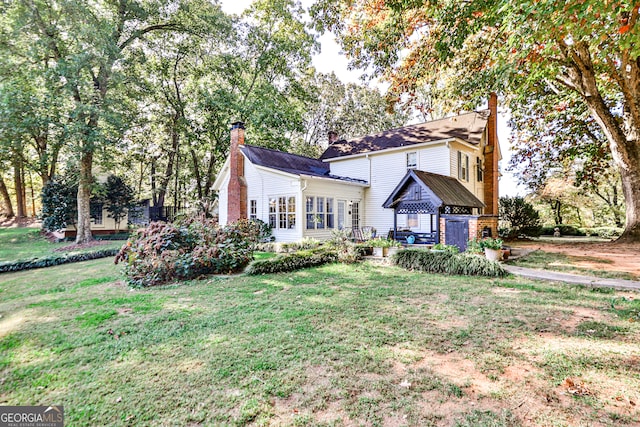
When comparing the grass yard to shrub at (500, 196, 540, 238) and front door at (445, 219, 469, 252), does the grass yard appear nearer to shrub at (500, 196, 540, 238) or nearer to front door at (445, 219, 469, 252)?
front door at (445, 219, 469, 252)

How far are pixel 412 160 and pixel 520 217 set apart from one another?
921 centimetres

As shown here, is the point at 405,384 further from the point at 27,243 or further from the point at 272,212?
the point at 27,243

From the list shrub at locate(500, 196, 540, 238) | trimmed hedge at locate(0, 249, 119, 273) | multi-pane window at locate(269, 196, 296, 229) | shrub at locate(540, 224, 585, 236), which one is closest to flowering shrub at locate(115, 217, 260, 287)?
A: trimmed hedge at locate(0, 249, 119, 273)

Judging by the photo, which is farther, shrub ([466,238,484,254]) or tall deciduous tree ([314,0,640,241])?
shrub ([466,238,484,254])

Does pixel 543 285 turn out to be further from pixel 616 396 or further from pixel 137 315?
pixel 137 315

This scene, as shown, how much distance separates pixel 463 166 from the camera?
1612 centimetres

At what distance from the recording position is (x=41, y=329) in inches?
185

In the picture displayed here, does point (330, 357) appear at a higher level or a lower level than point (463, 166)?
lower

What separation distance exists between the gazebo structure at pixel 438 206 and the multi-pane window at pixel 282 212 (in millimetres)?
5076

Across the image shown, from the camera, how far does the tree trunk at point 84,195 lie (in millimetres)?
16828

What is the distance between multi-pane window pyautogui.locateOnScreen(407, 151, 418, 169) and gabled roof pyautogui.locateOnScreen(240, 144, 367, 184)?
9.28 ft

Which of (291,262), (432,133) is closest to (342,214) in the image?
(432,133)

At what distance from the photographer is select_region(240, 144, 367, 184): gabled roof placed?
16859mm

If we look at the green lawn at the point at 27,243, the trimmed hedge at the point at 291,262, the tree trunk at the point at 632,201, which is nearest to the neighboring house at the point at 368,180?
the trimmed hedge at the point at 291,262
